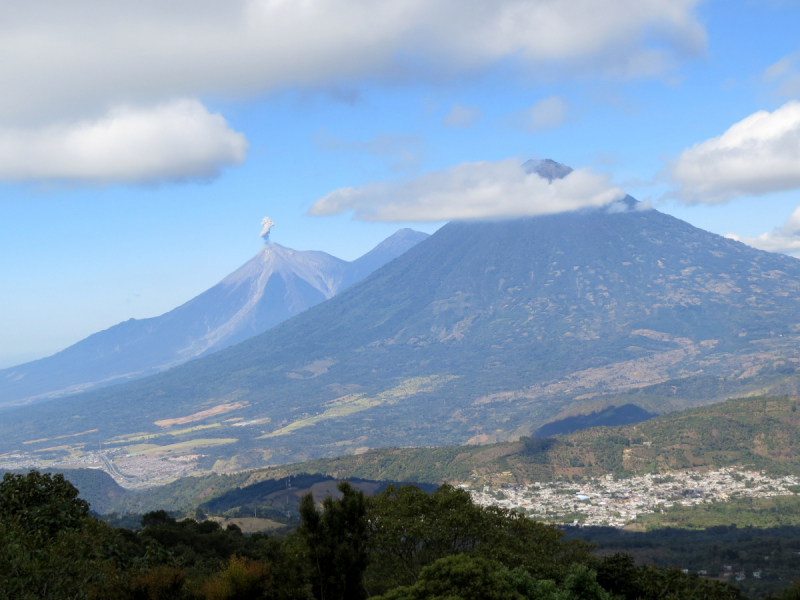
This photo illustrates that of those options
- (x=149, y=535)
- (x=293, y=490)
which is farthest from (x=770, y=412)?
(x=149, y=535)

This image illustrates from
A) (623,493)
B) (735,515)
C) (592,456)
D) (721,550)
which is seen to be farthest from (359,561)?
(592,456)

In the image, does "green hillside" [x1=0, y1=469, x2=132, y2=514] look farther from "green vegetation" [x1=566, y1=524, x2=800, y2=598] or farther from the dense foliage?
the dense foliage

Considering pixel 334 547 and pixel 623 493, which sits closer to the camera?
pixel 334 547

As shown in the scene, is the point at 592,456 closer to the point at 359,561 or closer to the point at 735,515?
the point at 735,515

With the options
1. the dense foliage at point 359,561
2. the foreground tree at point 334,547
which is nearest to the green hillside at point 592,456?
the dense foliage at point 359,561

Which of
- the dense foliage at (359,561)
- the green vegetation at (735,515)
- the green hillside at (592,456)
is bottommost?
the green vegetation at (735,515)

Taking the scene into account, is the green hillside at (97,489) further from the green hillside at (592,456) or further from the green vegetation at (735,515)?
the green vegetation at (735,515)
